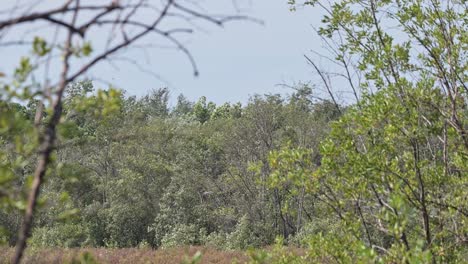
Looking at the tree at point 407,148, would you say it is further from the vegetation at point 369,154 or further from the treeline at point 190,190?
the treeline at point 190,190

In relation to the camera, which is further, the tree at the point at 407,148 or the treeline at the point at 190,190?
the treeline at the point at 190,190

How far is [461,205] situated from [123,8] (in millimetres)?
3944

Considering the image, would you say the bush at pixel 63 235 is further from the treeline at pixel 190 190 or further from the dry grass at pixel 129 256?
the dry grass at pixel 129 256

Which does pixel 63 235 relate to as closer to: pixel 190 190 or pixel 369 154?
pixel 190 190

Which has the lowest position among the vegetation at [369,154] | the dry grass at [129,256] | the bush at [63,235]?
the dry grass at [129,256]

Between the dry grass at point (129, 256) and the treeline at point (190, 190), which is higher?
the treeline at point (190, 190)

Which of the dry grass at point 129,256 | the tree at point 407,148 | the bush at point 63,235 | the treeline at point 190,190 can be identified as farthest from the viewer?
the treeline at point 190,190

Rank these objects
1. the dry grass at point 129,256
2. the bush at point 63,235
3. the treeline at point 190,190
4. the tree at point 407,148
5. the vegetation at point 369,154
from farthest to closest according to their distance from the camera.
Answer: the treeline at point 190,190 < the bush at point 63,235 < the dry grass at point 129,256 < the tree at point 407,148 < the vegetation at point 369,154

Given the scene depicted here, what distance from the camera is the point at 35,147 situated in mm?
1579

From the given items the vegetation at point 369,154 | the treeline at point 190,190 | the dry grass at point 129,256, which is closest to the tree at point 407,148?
the vegetation at point 369,154

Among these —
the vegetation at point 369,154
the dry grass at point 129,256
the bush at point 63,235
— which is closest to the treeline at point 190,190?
the bush at point 63,235

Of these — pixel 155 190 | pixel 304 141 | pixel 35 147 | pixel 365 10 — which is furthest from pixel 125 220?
pixel 35 147

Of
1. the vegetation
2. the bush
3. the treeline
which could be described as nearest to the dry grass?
the treeline

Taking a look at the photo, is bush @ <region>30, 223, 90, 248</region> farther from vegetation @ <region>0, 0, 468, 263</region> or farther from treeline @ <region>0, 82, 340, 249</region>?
vegetation @ <region>0, 0, 468, 263</region>
